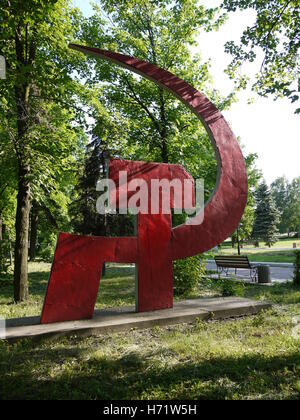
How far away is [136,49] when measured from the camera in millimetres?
14758

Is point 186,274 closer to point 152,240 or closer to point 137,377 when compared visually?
point 152,240

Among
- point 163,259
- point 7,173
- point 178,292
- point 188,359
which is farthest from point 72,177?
point 188,359

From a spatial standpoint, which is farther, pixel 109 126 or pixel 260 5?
pixel 109 126

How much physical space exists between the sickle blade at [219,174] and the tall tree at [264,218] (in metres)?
42.4

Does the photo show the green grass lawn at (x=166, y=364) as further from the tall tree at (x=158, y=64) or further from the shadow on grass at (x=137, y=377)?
the tall tree at (x=158, y=64)

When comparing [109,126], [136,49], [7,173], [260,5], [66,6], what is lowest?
[7,173]

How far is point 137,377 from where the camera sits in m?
4.02

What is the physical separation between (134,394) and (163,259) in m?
3.37

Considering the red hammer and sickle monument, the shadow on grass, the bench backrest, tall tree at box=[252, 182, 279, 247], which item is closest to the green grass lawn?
the shadow on grass

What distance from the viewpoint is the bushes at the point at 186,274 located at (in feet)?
32.7

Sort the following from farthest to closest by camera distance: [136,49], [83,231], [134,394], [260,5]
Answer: [83,231], [136,49], [260,5], [134,394]

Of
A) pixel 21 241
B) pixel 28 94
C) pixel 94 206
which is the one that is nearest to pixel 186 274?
Answer: pixel 21 241

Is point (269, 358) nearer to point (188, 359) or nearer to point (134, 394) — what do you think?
point (188, 359)

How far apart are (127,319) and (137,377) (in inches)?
83.3
